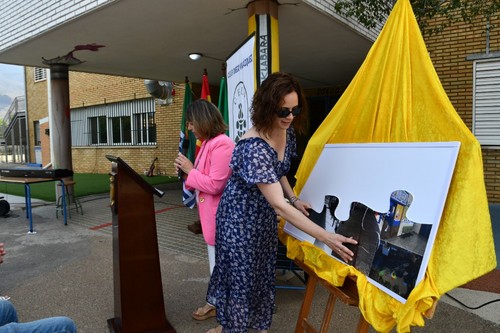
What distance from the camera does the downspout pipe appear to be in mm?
11164

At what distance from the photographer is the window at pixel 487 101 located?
7.07 metres

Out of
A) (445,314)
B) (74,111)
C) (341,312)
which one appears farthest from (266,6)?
(74,111)

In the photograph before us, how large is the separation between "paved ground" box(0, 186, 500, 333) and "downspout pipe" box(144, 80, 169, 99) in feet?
18.6

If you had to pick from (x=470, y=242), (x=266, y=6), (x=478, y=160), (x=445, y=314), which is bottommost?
(x=445, y=314)

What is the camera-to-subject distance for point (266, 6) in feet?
14.0

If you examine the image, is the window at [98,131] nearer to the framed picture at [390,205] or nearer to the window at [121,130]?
the window at [121,130]

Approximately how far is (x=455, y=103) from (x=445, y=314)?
561 cm

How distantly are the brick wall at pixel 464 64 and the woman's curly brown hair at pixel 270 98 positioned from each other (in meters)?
6.32

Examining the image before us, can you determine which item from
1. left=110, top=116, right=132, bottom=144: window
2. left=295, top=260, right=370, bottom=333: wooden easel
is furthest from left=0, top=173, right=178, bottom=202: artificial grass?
left=295, top=260, right=370, bottom=333: wooden easel

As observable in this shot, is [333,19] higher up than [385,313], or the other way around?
[333,19]

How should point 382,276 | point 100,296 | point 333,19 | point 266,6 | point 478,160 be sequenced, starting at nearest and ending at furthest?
point 478,160 < point 382,276 < point 100,296 < point 266,6 < point 333,19

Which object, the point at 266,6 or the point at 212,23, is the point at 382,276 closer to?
the point at 266,6

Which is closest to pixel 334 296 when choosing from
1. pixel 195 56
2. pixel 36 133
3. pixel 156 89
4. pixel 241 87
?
pixel 241 87

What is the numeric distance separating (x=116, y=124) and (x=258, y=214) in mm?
13969
